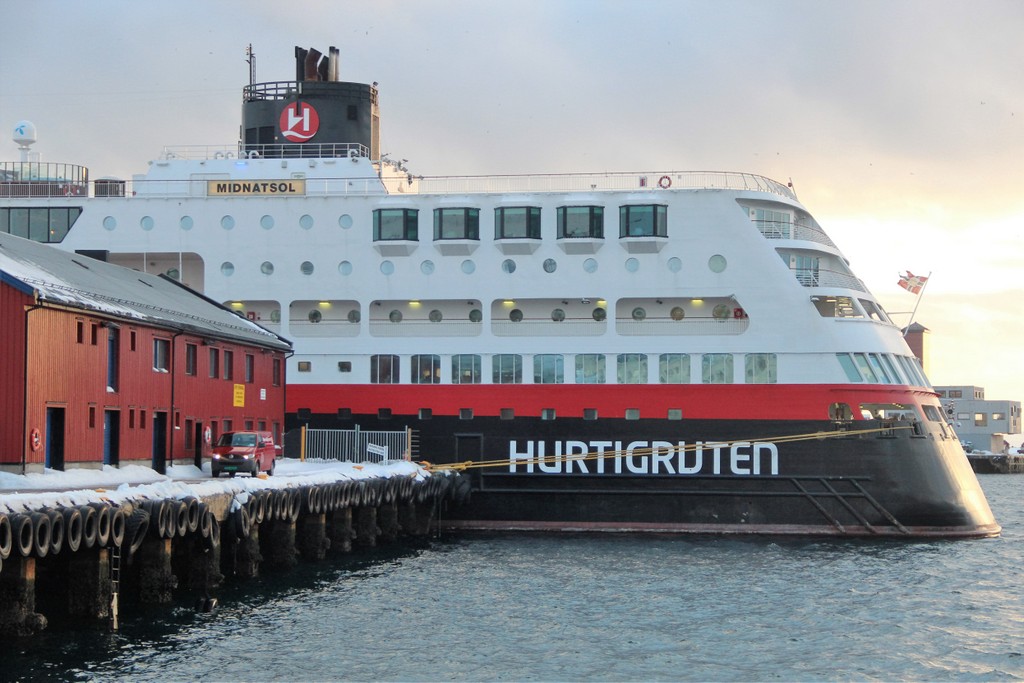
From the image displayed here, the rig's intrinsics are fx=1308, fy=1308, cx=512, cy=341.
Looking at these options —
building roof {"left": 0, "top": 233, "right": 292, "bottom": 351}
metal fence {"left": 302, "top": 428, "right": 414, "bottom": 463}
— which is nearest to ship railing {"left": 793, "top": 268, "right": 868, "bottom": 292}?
metal fence {"left": 302, "top": 428, "right": 414, "bottom": 463}

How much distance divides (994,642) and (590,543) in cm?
1423

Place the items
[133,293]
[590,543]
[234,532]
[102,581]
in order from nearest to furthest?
1. [102,581]
2. [234,532]
3. [133,293]
4. [590,543]

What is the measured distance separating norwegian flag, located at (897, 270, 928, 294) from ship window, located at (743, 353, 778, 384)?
7.97m

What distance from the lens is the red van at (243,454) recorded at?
109 feet

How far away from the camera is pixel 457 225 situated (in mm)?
42562

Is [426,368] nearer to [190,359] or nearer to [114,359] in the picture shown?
[190,359]

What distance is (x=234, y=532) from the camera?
2739 centimetres

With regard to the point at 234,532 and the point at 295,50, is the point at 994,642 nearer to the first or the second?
the point at 234,532

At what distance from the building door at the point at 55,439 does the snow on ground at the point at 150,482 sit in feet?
1.26

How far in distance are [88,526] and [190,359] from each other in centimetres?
1497

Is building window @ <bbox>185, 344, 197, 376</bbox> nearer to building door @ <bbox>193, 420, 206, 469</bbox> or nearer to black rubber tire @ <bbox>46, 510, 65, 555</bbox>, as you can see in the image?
building door @ <bbox>193, 420, 206, 469</bbox>

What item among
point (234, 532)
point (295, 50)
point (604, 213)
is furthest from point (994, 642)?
point (295, 50)

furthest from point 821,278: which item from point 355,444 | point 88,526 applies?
point 88,526

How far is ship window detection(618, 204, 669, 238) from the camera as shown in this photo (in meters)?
41.5
